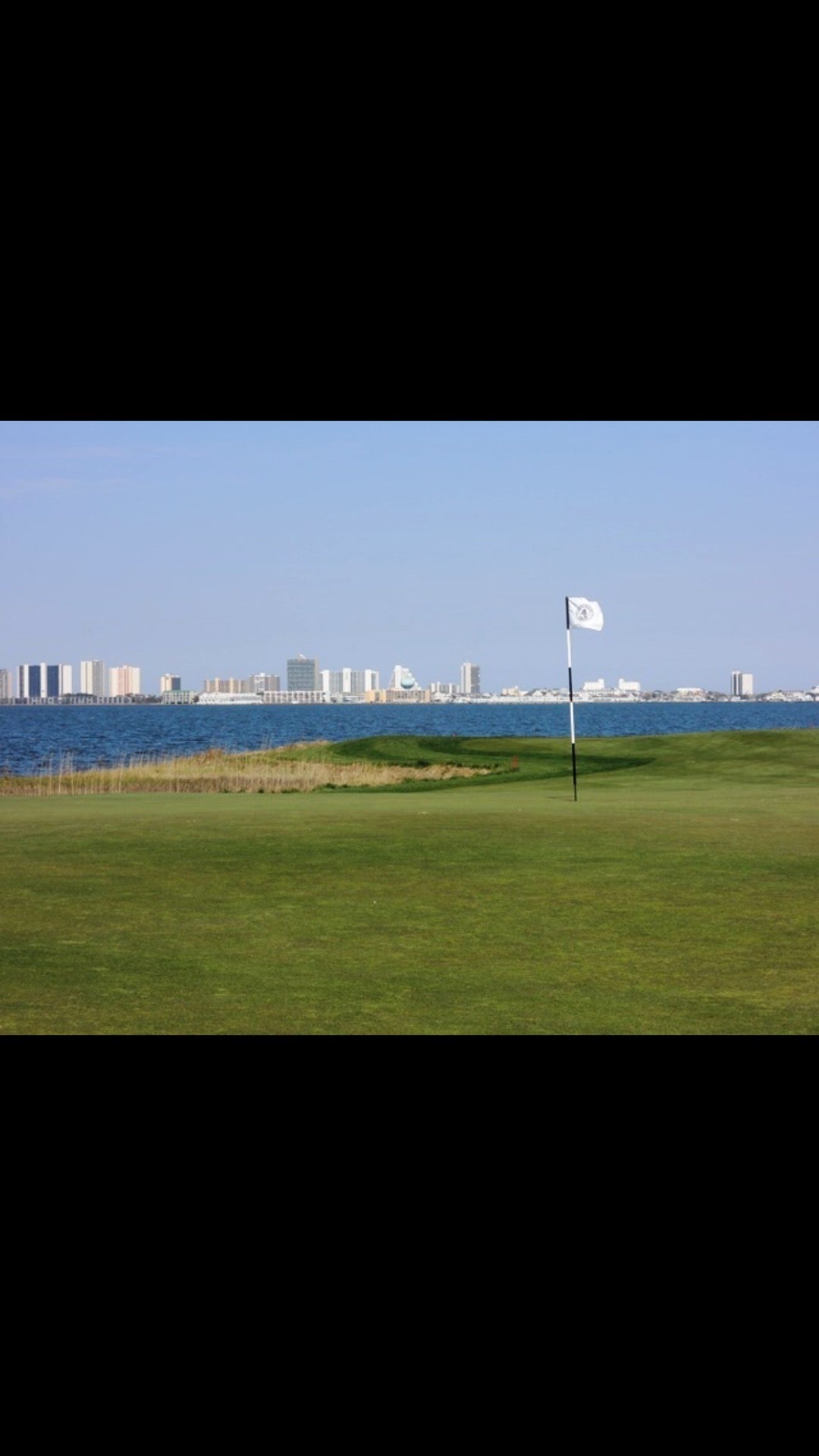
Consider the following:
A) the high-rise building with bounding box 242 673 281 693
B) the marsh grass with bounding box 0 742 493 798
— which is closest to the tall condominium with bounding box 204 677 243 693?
the high-rise building with bounding box 242 673 281 693

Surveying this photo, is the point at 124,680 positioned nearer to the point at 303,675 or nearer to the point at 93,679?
the point at 93,679

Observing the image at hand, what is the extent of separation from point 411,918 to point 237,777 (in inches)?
557

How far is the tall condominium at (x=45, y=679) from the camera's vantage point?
9038 cm

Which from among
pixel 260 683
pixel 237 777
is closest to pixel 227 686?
pixel 260 683

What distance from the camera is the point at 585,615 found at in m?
15.9

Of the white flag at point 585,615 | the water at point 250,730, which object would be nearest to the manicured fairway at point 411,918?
the white flag at point 585,615

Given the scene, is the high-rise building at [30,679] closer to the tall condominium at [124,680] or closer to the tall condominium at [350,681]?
the tall condominium at [124,680]

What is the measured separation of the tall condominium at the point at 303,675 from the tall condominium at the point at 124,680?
13281mm

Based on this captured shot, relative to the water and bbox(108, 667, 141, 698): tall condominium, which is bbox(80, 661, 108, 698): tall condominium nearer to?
bbox(108, 667, 141, 698): tall condominium

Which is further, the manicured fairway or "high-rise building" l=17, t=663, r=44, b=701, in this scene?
"high-rise building" l=17, t=663, r=44, b=701

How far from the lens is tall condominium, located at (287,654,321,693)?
105 m

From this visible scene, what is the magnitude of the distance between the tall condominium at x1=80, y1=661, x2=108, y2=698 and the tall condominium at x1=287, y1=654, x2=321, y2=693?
1595cm
